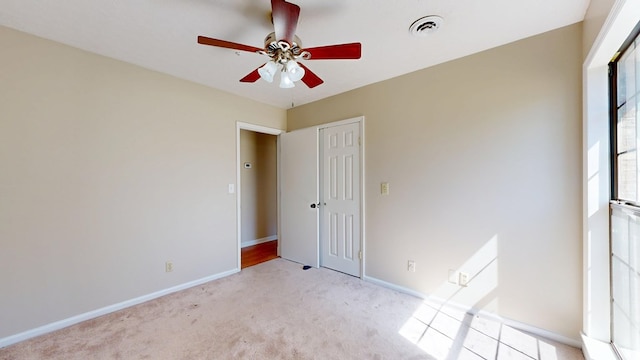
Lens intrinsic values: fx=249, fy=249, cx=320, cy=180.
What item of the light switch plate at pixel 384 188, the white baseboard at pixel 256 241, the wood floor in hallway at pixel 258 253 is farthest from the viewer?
the white baseboard at pixel 256 241

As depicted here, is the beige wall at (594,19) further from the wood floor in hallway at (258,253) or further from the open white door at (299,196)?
the wood floor in hallway at (258,253)

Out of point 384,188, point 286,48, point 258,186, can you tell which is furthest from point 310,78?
point 258,186

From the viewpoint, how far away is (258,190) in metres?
4.95

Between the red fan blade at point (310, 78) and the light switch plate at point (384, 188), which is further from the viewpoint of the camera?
the light switch plate at point (384, 188)

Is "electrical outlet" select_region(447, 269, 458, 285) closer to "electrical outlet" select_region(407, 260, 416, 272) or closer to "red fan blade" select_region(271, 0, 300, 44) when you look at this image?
"electrical outlet" select_region(407, 260, 416, 272)

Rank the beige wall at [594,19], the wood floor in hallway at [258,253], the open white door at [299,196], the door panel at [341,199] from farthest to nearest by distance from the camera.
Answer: the wood floor in hallway at [258,253] → the open white door at [299,196] → the door panel at [341,199] → the beige wall at [594,19]

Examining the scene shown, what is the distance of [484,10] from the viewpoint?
1.69 meters

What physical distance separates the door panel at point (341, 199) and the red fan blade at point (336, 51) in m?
1.53

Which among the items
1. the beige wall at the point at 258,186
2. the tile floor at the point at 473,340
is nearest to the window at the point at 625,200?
the tile floor at the point at 473,340

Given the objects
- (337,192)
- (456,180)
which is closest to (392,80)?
(456,180)

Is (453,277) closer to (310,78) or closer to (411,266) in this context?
(411,266)

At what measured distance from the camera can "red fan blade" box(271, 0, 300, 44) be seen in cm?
138

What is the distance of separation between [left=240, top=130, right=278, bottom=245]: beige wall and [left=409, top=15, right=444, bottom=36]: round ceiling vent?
342 cm

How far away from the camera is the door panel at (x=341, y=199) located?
312cm
